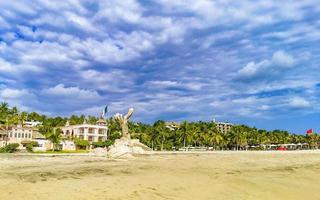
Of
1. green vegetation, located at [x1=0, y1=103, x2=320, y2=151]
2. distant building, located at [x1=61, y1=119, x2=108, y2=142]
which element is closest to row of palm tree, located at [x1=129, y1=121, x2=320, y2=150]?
green vegetation, located at [x1=0, y1=103, x2=320, y2=151]

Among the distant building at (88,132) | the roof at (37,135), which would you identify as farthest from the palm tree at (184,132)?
the roof at (37,135)

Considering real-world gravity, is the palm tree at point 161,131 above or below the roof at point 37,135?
above

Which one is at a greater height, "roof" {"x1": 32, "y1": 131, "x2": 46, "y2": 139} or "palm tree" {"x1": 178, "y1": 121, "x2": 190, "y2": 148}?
"palm tree" {"x1": 178, "y1": 121, "x2": 190, "y2": 148}

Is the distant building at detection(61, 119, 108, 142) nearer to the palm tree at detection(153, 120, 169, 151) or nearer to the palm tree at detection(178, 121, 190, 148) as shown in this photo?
the palm tree at detection(153, 120, 169, 151)

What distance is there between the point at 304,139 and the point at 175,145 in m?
70.7

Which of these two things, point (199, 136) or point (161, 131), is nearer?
point (161, 131)

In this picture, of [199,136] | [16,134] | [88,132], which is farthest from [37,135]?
[199,136]

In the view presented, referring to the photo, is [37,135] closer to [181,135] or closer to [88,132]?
[88,132]

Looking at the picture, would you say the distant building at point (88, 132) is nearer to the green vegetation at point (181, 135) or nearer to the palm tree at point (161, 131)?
the green vegetation at point (181, 135)

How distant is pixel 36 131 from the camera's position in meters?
95.8

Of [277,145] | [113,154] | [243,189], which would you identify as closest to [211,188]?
[243,189]

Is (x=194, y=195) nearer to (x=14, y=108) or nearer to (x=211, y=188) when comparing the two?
(x=211, y=188)

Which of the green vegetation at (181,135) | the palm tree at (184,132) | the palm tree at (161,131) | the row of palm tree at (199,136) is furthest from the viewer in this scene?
the palm tree at (184,132)

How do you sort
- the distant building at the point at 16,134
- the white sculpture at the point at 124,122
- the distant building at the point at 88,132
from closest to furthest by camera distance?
the white sculpture at the point at 124,122, the distant building at the point at 16,134, the distant building at the point at 88,132
